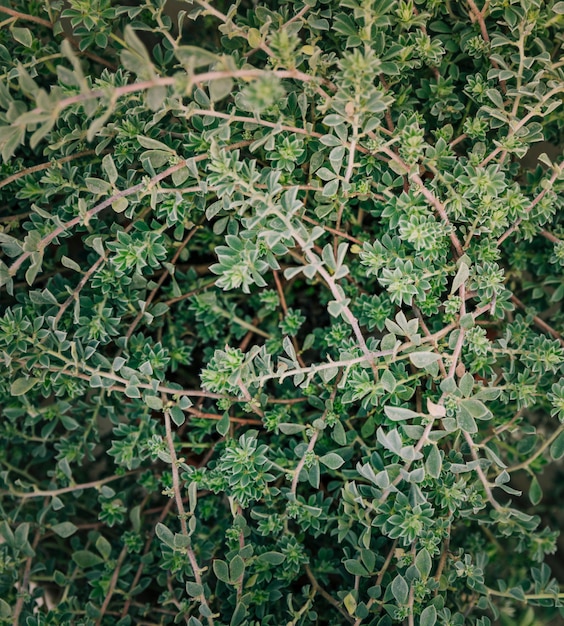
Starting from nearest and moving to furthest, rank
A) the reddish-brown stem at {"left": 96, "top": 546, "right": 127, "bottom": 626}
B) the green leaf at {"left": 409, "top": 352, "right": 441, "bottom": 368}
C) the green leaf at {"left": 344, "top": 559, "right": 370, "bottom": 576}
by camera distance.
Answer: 1. the green leaf at {"left": 409, "top": 352, "right": 441, "bottom": 368}
2. the green leaf at {"left": 344, "top": 559, "right": 370, "bottom": 576}
3. the reddish-brown stem at {"left": 96, "top": 546, "right": 127, "bottom": 626}

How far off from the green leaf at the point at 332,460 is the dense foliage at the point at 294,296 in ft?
0.05

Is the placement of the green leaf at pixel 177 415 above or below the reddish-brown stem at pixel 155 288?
below

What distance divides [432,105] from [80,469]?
1.11m

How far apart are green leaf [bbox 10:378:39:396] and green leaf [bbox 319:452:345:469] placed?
0.52 metres

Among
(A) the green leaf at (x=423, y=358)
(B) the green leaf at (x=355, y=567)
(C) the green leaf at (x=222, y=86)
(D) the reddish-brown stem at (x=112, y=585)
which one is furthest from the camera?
(D) the reddish-brown stem at (x=112, y=585)

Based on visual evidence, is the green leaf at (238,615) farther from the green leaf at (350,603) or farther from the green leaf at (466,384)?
the green leaf at (466,384)

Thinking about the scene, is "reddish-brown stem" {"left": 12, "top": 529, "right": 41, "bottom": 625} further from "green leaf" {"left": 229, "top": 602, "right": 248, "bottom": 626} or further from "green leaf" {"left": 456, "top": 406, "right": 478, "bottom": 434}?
"green leaf" {"left": 456, "top": 406, "right": 478, "bottom": 434}

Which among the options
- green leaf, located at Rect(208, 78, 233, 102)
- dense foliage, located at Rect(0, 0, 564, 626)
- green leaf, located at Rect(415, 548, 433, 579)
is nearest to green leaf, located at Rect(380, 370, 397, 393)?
dense foliage, located at Rect(0, 0, 564, 626)

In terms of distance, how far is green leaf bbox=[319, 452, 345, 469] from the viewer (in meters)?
1.02

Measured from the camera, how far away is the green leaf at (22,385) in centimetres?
106

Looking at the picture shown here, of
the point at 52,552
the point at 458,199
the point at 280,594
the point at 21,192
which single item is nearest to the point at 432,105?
the point at 458,199

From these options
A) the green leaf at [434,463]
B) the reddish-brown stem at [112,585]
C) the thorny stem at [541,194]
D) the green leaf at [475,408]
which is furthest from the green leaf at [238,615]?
the thorny stem at [541,194]

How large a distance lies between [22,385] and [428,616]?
782mm

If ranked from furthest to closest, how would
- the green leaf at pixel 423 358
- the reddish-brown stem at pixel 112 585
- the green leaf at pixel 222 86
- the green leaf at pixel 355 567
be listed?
the reddish-brown stem at pixel 112 585
the green leaf at pixel 355 567
the green leaf at pixel 423 358
the green leaf at pixel 222 86
